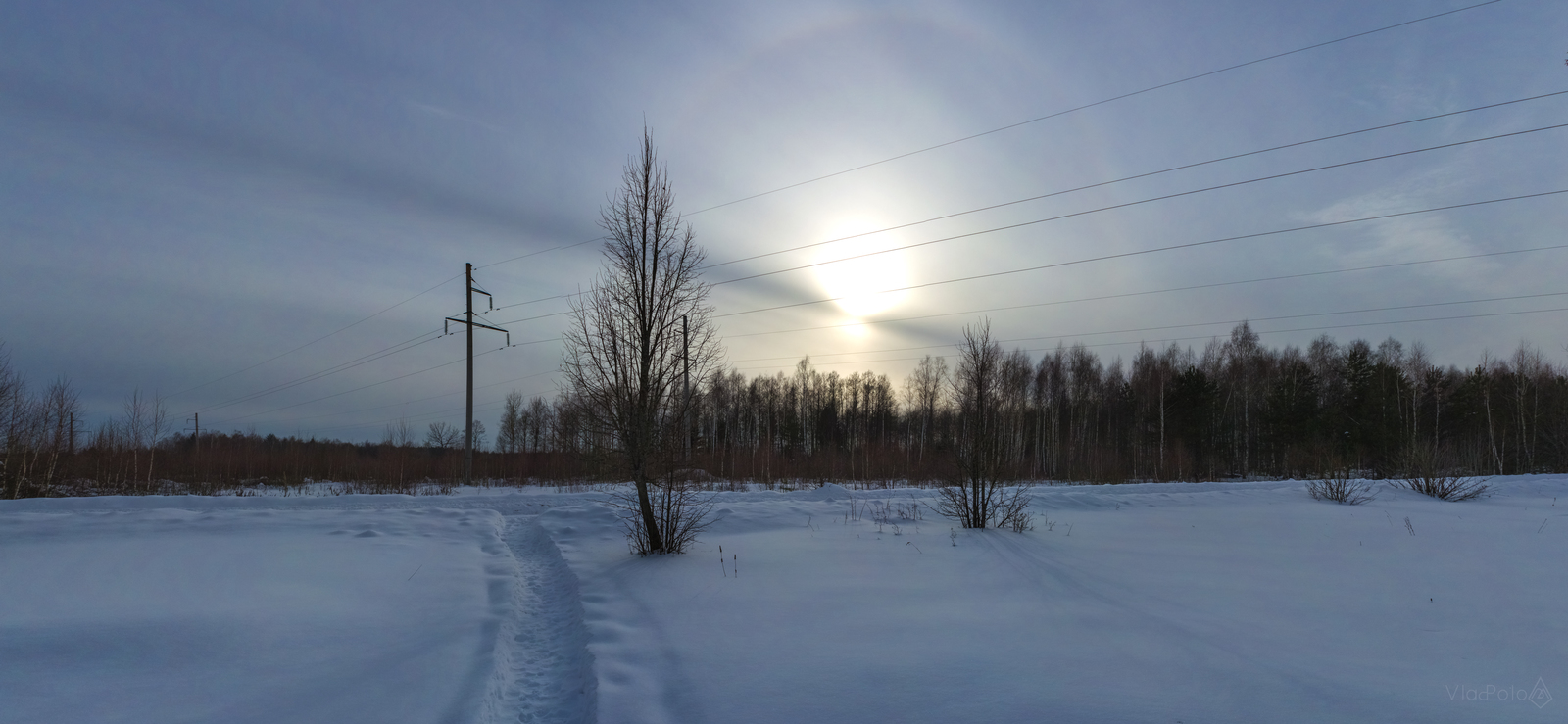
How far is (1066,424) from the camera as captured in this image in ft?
178

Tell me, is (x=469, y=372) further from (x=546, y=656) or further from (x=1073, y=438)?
(x=1073, y=438)

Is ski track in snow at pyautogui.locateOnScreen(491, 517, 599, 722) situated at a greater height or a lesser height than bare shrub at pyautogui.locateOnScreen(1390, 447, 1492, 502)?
lesser

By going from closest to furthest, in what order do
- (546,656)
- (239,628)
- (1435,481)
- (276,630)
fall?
(239,628), (276,630), (546,656), (1435,481)

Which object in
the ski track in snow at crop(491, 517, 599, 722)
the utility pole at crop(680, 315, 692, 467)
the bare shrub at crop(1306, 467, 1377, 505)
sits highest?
the utility pole at crop(680, 315, 692, 467)

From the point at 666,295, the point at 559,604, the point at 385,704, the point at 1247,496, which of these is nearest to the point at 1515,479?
the point at 1247,496

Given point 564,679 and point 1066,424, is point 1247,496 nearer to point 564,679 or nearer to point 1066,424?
point 564,679

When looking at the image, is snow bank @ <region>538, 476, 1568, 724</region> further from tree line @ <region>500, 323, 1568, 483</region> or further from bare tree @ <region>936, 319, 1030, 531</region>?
tree line @ <region>500, 323, 1568, 483</region>

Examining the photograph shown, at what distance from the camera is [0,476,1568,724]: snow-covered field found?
398cm
